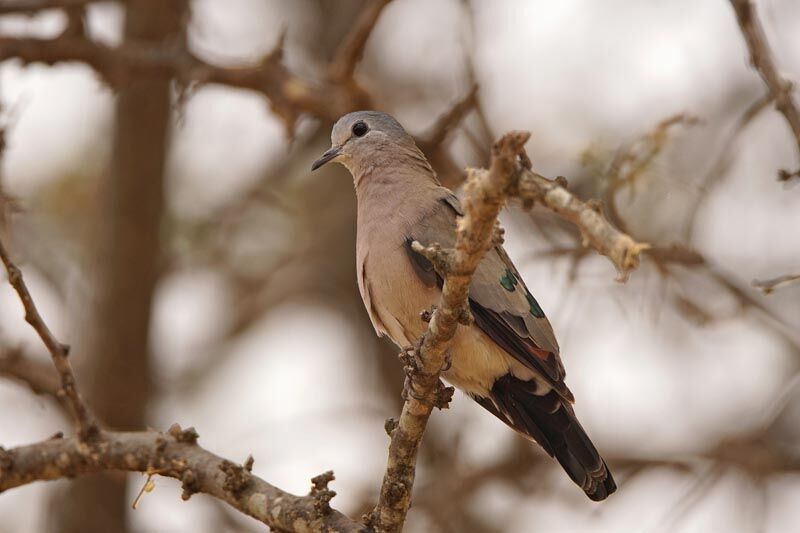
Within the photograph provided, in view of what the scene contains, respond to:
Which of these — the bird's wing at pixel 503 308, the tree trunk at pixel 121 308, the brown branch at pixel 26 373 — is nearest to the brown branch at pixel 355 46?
the tree trunk at pixel 121 308

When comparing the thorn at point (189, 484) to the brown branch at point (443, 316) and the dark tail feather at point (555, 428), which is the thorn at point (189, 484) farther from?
the dark tail feather at point (555, 428)

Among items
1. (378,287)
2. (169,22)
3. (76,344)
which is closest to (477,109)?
(378,287)

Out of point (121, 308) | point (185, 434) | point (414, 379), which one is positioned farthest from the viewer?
point (121, 308)

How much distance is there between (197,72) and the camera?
575cm

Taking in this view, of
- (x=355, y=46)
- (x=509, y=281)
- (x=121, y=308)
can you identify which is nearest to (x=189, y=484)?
(x=509, y=281)

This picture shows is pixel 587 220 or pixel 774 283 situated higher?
pixel 774 283

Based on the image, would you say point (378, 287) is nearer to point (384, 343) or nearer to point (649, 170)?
point (649, 170)

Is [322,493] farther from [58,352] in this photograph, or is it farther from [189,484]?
[58,352]

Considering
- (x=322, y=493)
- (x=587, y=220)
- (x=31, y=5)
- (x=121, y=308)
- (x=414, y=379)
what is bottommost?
(x=587, y=220)

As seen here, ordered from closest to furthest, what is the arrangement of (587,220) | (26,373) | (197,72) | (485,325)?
(587,220)
(485,325)
(26,373)
(197,72)

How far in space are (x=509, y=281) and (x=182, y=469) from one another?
1.39m

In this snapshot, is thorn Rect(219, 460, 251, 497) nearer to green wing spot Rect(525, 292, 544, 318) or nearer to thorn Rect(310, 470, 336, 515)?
thorn Rect(310, 470, 336, 515)

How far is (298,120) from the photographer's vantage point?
585 centimetres

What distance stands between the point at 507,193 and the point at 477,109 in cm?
306
